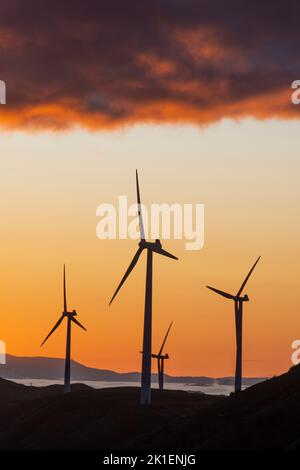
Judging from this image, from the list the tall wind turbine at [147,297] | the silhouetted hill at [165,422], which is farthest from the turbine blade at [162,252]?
the silhouetted hill at [165,422]

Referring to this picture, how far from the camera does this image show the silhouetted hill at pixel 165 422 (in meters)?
115

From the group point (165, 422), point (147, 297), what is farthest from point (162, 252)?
point (165, 422)

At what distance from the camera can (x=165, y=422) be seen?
481ft

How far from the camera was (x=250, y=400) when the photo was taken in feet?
465

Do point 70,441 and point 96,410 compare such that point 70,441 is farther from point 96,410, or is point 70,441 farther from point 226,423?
point 226,423

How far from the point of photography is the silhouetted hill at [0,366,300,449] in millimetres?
115256

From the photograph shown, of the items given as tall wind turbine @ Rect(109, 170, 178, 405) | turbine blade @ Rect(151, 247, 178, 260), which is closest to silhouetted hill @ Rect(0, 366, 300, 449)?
tall wind turbine @ Rect(109, 170, 178, 405)

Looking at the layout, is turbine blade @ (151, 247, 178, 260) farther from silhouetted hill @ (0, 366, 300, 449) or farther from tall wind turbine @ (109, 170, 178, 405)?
silhouetted hill @ (0, 366, 300, 449)

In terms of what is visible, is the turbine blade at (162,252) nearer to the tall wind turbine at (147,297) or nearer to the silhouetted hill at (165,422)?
the tall wind turbine at (147,297)

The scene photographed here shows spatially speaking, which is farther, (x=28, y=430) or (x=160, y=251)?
(x=28, y=430)

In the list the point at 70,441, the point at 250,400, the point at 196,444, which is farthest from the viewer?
the point at 70,441
